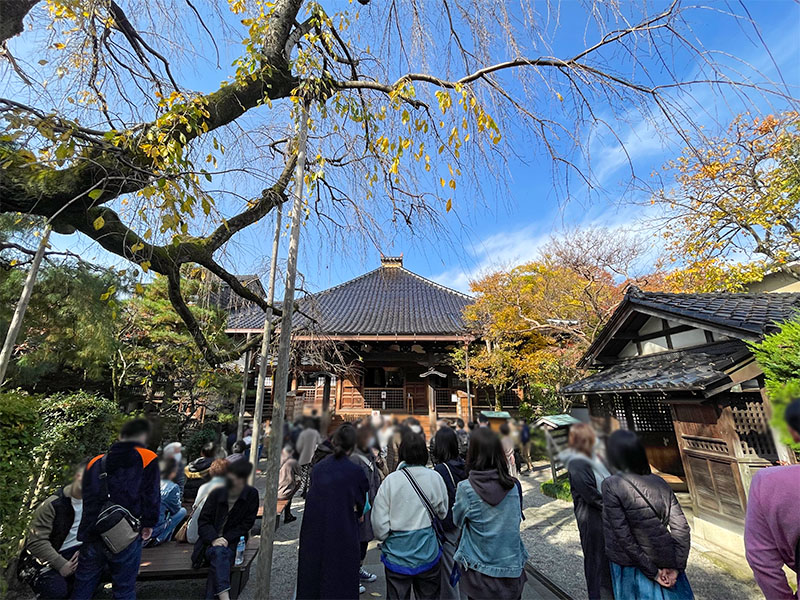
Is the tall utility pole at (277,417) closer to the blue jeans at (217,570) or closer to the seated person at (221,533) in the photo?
the seated person at (221,533)

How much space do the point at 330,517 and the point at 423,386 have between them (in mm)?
1211

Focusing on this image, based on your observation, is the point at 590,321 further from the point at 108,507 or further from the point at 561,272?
the point at 108,507

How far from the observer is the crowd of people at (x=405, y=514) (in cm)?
153

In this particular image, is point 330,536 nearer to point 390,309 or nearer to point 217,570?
point 217,570

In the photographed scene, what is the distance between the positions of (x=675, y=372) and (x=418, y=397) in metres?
2.09

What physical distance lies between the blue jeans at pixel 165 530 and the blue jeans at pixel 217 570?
616 millimetres

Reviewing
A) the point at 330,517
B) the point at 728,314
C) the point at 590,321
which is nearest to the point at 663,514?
the point at 330,517

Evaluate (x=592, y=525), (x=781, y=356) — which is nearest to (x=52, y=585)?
(x=592, y=525)

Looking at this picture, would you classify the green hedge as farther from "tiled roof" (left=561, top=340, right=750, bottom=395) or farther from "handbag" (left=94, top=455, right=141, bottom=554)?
"tiled roof" (left=561, top=340, right=750, bottom=395)

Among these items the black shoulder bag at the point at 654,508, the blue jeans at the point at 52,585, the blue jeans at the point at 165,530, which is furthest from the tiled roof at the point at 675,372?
the blue jeans at the point at 52,585

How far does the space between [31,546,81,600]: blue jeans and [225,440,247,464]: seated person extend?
258 cm

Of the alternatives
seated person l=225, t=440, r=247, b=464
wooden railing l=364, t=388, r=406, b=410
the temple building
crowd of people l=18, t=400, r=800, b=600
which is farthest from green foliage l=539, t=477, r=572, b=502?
seated person l=225, t=440, r=247, b=464

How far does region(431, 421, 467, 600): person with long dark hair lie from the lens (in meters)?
2.89

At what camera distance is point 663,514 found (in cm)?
165
